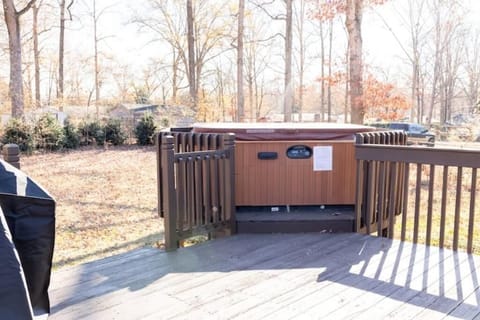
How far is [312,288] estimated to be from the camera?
8.15 feet

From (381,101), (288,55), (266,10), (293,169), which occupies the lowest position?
(293,169)

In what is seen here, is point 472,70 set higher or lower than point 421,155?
higher

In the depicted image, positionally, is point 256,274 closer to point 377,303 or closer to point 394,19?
point 377,303

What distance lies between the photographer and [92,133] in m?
13.4

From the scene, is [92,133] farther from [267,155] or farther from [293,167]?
[293,167]

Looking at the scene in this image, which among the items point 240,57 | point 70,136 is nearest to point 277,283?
point 70,136

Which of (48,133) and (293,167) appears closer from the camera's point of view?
(293,167)

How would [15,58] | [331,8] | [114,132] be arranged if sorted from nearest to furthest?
[331,8]
[15,58]
[114,132]

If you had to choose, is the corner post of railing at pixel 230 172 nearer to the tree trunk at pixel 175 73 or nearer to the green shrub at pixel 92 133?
the green shrub at pixel 92 133

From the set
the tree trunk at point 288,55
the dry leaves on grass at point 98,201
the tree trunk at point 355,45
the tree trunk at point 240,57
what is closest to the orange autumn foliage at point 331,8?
the tree trunk at point 355,45

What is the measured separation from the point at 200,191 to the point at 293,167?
947 mm

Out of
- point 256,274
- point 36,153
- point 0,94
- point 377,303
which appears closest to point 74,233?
point 256,274

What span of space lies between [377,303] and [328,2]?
8.76 m

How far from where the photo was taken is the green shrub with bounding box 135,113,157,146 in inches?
547
